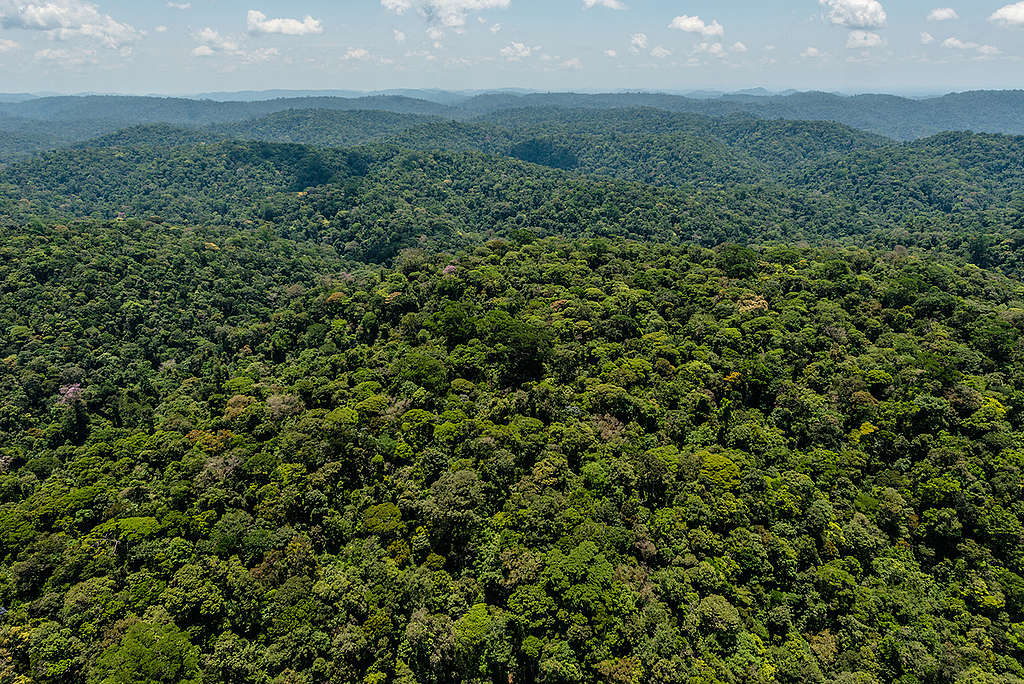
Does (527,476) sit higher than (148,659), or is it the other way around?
(527,476)

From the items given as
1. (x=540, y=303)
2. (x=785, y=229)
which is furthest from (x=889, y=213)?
(x=540, y=303)

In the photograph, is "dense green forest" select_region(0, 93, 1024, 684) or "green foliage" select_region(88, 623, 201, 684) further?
"dense green forest" select_region(0, 93, 1024, 684)

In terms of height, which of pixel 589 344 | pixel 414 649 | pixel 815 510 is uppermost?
A: pixel 589 344

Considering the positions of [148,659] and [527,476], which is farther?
[527,476]

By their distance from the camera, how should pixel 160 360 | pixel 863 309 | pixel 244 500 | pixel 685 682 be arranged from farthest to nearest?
1. pixel 160 360
2. pixel 863 309
3. pixel 244 500
4. pixel 685 682

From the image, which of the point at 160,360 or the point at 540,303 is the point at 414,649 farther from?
the point at 160,360

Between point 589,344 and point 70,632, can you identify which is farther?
point 589,344

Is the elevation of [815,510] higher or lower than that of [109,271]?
lower

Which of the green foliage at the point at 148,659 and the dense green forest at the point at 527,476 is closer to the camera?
the green foliage at the point at 148,659
